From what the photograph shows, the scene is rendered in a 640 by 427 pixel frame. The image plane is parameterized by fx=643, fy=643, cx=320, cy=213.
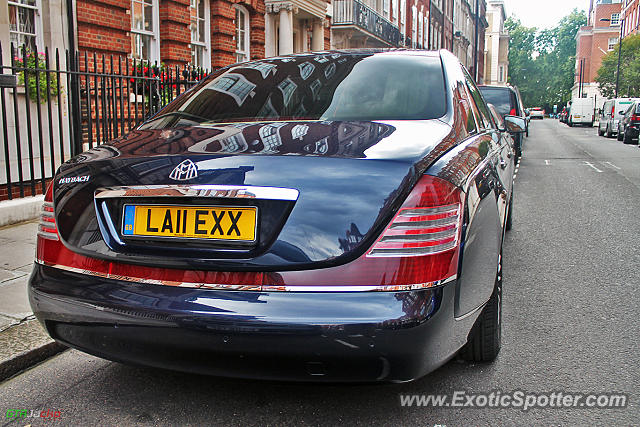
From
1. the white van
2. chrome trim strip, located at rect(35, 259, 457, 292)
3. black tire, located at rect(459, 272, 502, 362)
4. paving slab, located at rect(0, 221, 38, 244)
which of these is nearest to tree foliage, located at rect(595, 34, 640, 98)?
the white van

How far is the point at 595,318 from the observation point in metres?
4.03

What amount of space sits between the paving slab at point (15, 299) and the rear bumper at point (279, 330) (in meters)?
1.75

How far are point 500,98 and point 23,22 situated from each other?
40.4ft

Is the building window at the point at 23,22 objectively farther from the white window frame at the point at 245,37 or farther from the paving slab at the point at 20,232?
the white window frame at the point at 245,37

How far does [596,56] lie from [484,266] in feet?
340

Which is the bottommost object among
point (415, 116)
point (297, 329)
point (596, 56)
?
point (297, 329)

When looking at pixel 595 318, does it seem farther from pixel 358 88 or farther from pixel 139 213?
pixel 139 213

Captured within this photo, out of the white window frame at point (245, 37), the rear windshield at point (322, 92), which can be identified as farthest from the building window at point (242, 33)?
the rear windshield at point (322, 92)

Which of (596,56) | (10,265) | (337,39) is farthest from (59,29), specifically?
(596,56)

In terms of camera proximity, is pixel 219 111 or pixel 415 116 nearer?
pixel 415 116

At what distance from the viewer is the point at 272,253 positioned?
2162 millimetres

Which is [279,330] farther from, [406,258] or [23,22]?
[23,22]

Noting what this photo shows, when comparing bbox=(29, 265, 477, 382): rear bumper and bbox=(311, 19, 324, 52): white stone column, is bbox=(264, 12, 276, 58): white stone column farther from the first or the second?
bbox=(29, 265, 477, 382): rear bumper

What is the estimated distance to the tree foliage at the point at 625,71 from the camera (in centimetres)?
5359
